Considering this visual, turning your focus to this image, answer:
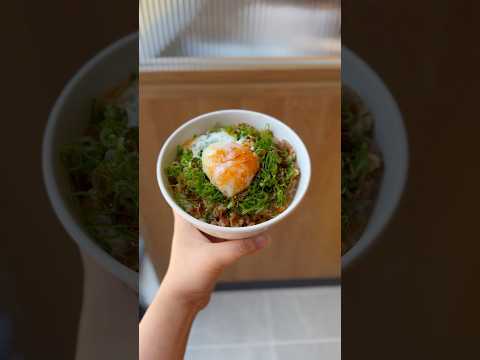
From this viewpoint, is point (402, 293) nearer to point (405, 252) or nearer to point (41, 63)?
point (405, 252)

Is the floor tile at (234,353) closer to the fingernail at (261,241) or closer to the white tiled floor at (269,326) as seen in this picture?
the white tiled floor at (269,326)

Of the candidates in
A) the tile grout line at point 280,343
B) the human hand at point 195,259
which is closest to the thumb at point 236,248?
the human hand at point 195,259

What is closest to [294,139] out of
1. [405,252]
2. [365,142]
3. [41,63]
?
[365,142]

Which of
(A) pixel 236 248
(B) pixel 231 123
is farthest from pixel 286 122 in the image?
(A) pixel 236 248

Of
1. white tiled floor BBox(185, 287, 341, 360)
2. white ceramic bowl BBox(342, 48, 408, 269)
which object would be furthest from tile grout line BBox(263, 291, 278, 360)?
white ceramic bowl BBox(342, 48, 408, 269)

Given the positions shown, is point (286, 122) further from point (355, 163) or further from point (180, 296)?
point (180, 296)

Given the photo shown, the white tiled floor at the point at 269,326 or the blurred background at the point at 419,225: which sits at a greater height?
the blurred background at the point at 419,225

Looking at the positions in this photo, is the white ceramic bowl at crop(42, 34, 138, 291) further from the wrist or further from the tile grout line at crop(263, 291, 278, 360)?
the tile grout line at crop(263, 291, 278, 360)

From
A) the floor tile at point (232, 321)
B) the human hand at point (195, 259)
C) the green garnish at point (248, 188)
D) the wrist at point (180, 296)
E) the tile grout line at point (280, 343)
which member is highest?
the green garnish at point (248, 188)
